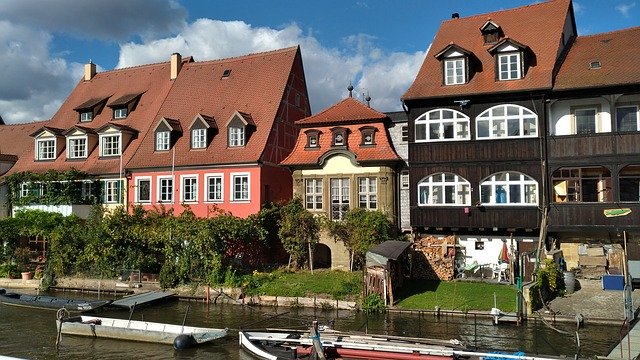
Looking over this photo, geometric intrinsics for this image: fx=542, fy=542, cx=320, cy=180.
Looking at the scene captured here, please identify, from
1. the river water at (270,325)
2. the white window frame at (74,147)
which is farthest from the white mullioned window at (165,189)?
the river water at (270,325)

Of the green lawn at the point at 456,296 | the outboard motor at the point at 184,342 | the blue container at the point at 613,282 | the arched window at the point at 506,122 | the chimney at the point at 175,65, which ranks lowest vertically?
the outboard motor at the point at 184,342

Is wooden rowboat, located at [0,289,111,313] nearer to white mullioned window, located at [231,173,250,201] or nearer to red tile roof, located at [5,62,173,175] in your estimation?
white mullioned window, located at [231,173,250,201]

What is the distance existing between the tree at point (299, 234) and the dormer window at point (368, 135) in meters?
5.18

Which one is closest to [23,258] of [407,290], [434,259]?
[407,290]

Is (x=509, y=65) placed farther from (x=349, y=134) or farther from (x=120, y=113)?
(x=120, y=113)

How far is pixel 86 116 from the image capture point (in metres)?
41.8

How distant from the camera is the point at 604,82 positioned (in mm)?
24953

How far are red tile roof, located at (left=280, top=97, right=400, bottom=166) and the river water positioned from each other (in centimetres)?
977

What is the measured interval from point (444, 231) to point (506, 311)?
24.0 feet

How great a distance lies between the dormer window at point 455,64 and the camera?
28.0 meters

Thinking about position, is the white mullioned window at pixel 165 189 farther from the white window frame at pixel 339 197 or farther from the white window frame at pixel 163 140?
the white window frame at pixel 339 197

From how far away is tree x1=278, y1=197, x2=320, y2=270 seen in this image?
29641mm

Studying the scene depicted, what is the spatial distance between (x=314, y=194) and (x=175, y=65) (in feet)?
58.8

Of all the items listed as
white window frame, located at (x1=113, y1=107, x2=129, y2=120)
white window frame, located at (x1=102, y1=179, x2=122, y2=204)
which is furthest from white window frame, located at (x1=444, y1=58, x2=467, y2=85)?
white window frame, located at (x1=113, y1=107, x2=129, y2=120)
